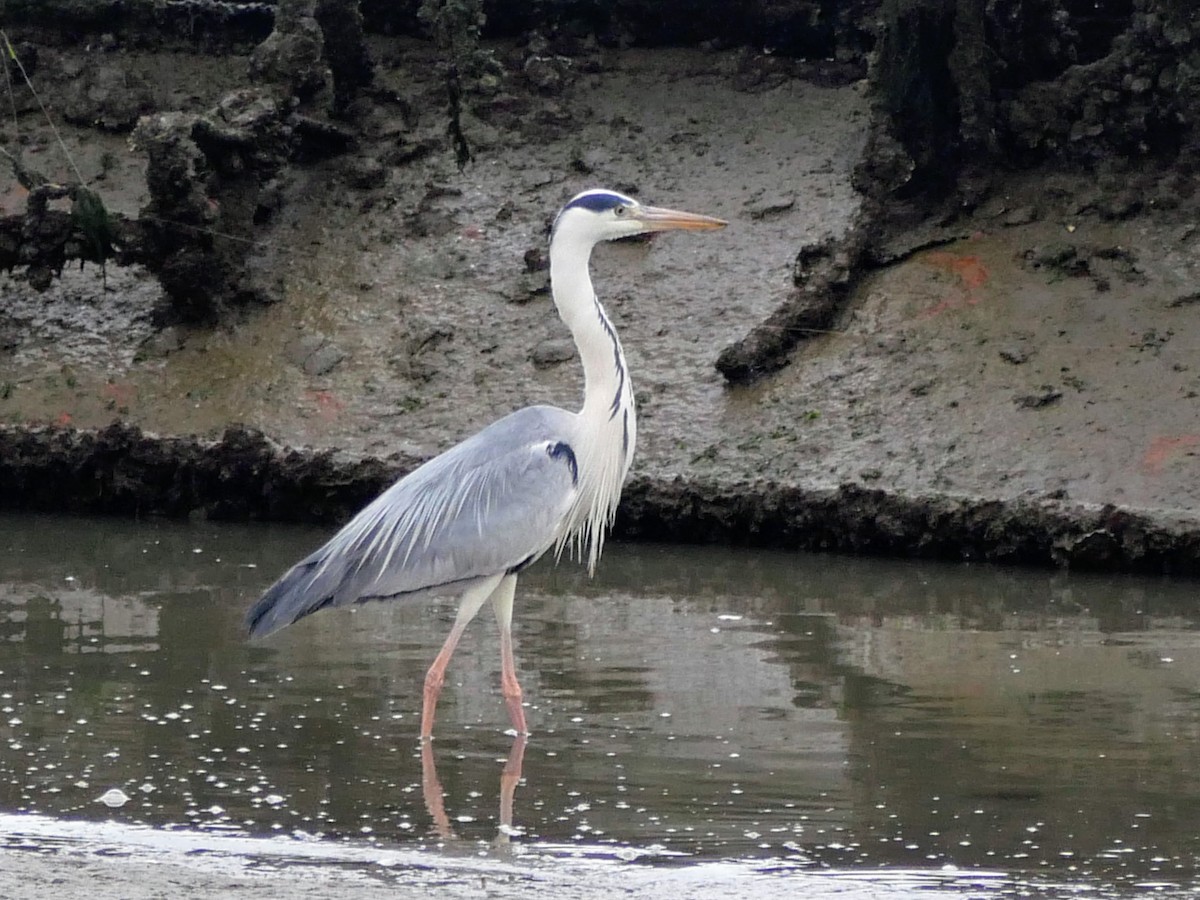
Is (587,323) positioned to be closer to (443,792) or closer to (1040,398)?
(443,792)

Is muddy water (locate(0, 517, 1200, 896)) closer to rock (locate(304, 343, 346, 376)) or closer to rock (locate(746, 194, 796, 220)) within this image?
rock (locate(304, 343, 346, 376))

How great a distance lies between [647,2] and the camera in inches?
498

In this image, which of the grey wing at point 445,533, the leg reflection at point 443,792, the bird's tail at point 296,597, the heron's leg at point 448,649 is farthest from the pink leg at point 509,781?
the bird's tail at point 296,597

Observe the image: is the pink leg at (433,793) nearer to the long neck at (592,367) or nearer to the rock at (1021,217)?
the long neck at (592,367)

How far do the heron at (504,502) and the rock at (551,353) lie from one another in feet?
10.5

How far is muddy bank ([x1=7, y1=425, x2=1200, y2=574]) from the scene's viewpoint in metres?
8.55

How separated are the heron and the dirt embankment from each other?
7.78ft

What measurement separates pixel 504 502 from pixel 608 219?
3.63 ft

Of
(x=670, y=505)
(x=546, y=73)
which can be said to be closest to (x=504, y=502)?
(x=670, y=505)

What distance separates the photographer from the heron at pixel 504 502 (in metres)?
6.51


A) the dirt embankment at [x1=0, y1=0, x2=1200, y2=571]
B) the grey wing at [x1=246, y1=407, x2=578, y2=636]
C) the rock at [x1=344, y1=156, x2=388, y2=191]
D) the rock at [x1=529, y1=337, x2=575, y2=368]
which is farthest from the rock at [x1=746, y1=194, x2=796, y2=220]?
the grey wing at [x1=246, y1=407, x2=578, y2=636]

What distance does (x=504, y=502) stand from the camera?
261 inches

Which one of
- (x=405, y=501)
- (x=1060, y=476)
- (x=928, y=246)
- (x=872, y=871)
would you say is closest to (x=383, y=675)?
(x=405, y=501)

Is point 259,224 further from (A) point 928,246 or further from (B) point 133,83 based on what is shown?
(A) point 928,246
